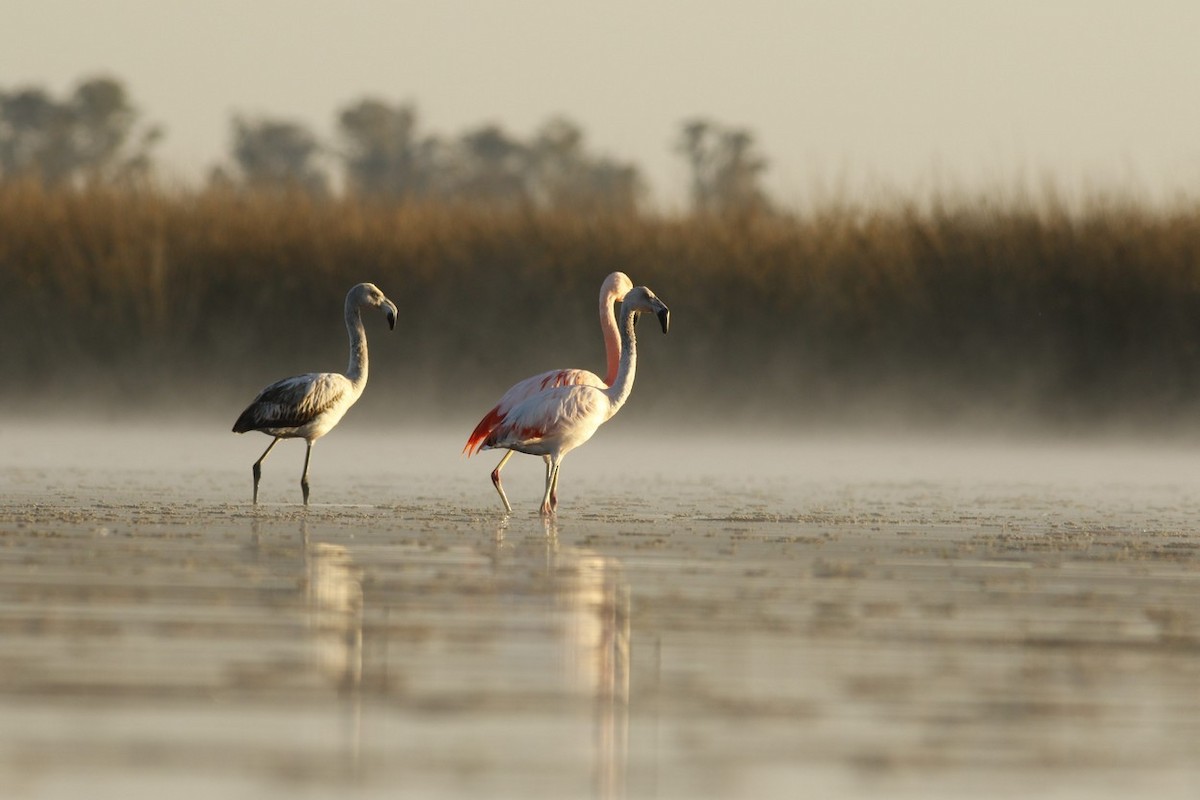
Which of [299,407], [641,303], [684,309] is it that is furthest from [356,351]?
[684,309]

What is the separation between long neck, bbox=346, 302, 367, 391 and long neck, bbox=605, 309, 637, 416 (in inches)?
58.0

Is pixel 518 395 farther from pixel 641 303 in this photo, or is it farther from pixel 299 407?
pixel 641 303

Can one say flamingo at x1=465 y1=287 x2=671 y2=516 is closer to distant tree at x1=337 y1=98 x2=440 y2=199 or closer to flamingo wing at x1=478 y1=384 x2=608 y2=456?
flamingo wing at x1=478 y1=384 x2=608 y2=456

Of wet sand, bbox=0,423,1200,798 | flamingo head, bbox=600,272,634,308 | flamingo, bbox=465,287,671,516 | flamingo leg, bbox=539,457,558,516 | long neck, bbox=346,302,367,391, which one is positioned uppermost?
flamingo head, bbox=600,272,634,308

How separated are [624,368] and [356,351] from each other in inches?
72.2

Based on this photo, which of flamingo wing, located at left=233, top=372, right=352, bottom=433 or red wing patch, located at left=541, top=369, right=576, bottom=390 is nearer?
red wing patch, located at left=541, top=369, right=576, bottom=390

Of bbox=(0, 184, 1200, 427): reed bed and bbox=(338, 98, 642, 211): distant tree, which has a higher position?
bbox=(338, 98, 642, 211): distant tree

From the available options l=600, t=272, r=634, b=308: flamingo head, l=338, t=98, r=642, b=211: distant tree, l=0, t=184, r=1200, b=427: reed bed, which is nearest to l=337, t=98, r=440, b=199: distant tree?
l=338, t=98, r=642, b=211: distant tree

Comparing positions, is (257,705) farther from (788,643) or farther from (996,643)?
(996,643)

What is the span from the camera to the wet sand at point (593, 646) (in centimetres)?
427

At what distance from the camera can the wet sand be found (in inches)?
168

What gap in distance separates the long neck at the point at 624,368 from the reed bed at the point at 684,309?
20.3ft

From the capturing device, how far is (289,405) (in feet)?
39.1

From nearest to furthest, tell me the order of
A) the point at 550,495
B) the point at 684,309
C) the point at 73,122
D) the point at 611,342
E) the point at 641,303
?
the point at 550,495 < the point at 641,303 < the point at 611,342 < the point at 684,309 < the point at 73,122
